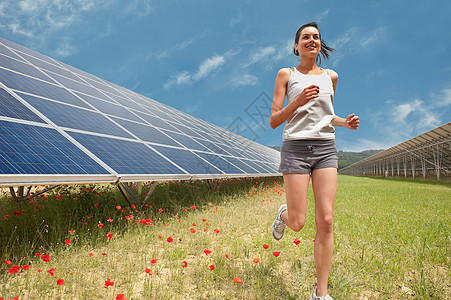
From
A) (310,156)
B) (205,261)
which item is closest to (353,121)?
(310,156)

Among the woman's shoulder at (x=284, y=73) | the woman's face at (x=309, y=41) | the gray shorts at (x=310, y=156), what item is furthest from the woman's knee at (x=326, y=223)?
the woman's face at (x=309, y=41)

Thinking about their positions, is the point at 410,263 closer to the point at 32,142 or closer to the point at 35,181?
the point at 35,181

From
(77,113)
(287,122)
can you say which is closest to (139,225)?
(77,113)

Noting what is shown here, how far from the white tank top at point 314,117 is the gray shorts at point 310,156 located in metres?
0.06

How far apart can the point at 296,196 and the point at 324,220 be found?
34 cm

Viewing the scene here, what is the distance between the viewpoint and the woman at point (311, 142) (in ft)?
8.45

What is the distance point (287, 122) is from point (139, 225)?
11.1ft

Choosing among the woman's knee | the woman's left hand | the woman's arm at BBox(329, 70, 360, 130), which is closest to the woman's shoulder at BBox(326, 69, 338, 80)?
the woman's arm at BBox(329, 70, 360, 130)

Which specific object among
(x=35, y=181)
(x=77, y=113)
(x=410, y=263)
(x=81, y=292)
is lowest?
(x=81, y=292)

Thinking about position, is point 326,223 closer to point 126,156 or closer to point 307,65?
point 307,65

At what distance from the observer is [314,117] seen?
268 centimetres

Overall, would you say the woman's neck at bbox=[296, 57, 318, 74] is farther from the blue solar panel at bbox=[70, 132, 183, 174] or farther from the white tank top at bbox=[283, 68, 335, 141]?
the blue solar panel at bbox=[70, 132, 183, 174]

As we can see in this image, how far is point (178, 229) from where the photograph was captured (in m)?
4.94

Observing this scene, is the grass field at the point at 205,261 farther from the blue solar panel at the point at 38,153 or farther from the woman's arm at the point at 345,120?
the woman's arm at the point at 345,120
